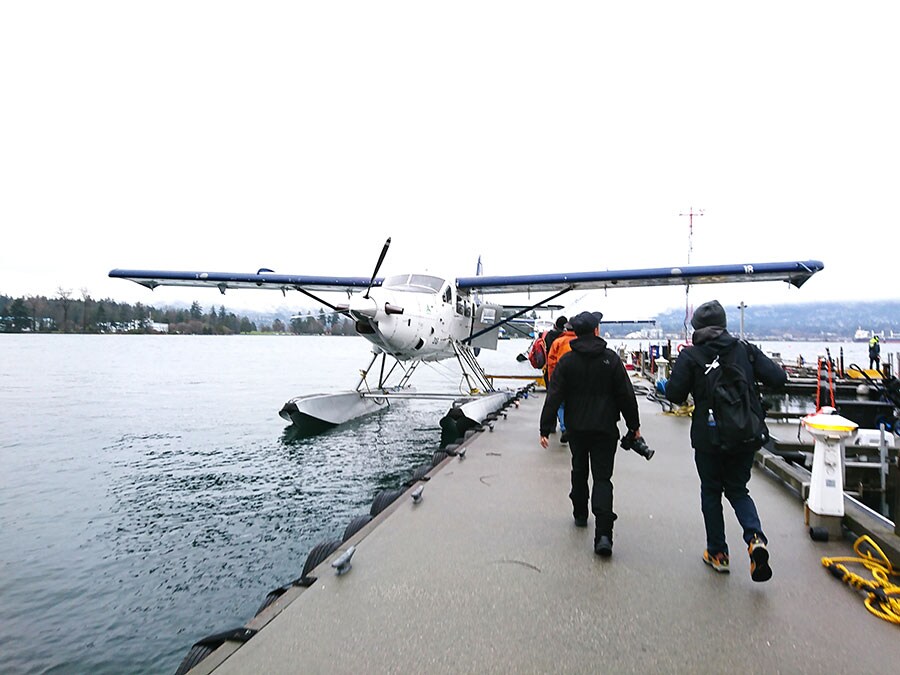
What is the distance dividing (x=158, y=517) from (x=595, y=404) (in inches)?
259

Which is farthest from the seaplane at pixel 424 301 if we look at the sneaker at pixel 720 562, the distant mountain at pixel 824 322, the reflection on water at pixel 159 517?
the distant mountain at pixel 824 322

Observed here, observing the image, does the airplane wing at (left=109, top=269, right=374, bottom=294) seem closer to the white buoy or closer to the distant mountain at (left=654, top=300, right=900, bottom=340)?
the white buoy

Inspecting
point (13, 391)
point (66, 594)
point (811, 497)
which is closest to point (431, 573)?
point (811, 497)

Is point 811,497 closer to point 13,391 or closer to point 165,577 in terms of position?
point 165,577

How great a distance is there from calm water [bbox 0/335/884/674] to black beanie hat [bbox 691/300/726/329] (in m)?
4.53

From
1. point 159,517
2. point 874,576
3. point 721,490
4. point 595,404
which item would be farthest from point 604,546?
point 159,517

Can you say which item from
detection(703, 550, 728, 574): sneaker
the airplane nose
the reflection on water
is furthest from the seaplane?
detection(703, 550, 728, 574): sneaker

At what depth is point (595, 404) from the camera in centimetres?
400

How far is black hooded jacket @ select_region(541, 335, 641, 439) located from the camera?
3.98 meters

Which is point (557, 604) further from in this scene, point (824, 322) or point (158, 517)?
point (824, 322)

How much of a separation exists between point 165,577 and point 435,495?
301 centimetres

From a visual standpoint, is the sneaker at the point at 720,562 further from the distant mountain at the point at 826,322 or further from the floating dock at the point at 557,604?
the distant mountain at the point at 826,322

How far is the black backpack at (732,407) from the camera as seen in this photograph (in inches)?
129

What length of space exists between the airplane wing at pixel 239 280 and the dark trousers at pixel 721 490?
12.6 m
